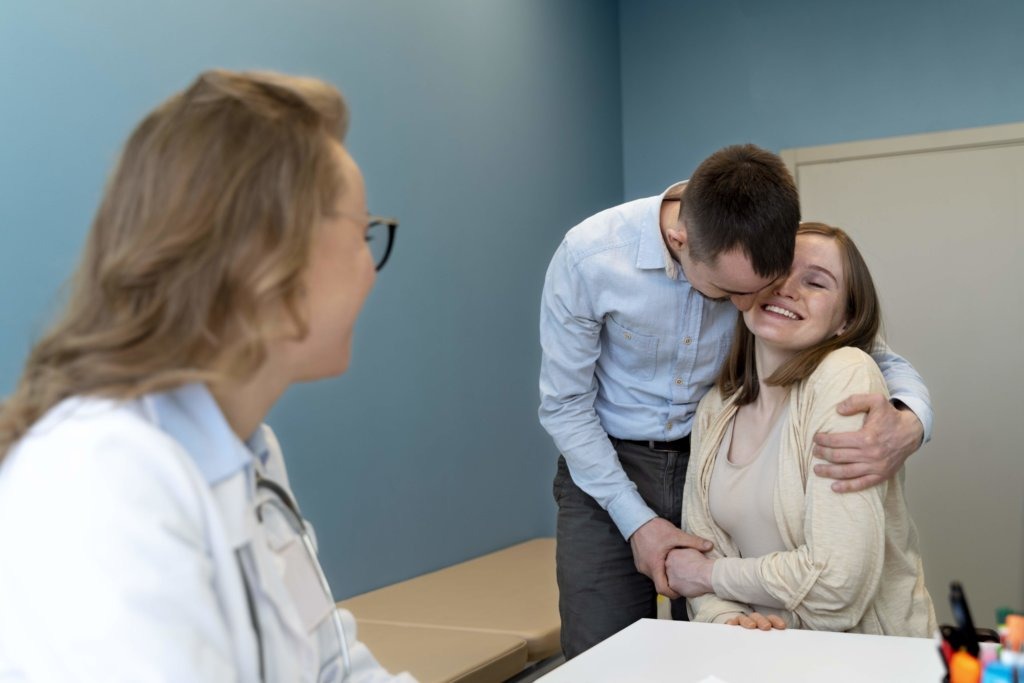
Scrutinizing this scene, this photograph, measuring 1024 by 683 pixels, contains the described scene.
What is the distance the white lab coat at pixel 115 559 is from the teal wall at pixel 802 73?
14.3 feet

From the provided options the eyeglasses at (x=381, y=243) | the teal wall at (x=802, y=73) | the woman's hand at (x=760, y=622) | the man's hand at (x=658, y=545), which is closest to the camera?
the eyeglasses at (x=381, y=243)

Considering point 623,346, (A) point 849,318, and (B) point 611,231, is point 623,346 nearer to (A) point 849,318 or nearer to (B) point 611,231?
(B) point 611,231

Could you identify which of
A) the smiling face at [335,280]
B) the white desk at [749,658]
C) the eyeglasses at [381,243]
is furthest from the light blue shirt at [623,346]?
the smiling face at [335,280]

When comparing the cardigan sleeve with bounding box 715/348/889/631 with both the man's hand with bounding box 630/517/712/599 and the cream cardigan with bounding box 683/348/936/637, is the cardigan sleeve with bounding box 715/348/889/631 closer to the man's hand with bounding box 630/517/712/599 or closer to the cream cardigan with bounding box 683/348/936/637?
the cream cardigan with bounding box 683/348/936/637

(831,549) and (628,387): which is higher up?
(628,387)

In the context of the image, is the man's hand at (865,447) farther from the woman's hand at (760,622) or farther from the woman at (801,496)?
the woman's hand at (760,622)

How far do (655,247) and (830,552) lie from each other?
0.80 meters

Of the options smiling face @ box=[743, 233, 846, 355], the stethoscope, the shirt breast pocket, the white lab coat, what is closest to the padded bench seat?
the shirt breast pocket

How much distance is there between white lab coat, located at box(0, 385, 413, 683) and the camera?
31.8 inches

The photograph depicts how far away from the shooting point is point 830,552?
5.88 feet

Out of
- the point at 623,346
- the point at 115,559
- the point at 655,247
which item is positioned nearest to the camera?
the point at 115,559

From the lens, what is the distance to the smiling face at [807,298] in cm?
198

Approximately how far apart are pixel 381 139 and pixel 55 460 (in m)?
2.72

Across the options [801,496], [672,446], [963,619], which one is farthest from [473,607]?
[963,619]
